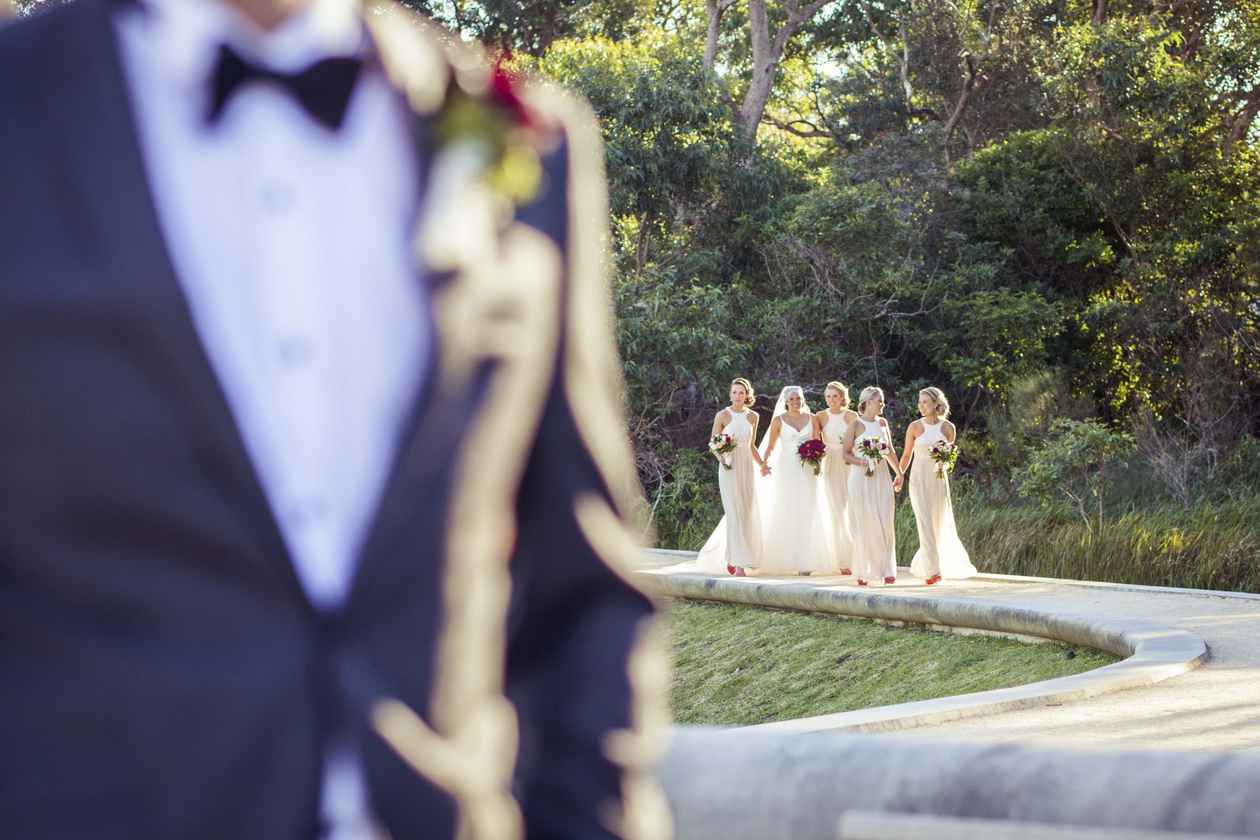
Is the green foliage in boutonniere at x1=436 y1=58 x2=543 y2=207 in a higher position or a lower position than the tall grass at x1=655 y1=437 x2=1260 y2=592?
higher

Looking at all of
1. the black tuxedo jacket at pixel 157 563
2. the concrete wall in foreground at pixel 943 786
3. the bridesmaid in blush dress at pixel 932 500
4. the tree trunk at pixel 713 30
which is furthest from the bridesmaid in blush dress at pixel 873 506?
the black tuxedo jacket at pixel 157 563

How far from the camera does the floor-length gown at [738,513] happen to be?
2069 centimetres

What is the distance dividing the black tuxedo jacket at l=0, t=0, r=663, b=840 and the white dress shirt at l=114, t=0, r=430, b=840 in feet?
0.04

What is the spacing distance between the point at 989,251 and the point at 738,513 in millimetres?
9341

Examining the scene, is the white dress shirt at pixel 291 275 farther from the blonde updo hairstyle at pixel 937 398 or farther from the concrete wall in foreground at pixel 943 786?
the blonde updo hairstyle at pixel 937 398

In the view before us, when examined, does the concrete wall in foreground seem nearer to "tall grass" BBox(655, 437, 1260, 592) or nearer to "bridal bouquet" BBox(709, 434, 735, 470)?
"tall grass" BBox(655, 437, 1260, 592)

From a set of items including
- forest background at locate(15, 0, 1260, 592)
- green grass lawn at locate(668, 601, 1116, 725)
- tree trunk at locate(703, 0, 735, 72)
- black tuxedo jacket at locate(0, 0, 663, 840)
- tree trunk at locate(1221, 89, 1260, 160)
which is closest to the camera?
black tuxedo jacket at locate(0, 0, 663, 840)

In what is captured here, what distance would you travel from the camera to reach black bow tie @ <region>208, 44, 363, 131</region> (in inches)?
43.5

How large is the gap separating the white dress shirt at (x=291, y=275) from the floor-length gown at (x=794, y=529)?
19730mm

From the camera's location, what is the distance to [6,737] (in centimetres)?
107

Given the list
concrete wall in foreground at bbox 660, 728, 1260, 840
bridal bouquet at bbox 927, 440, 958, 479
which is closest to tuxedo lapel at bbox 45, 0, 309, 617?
concrete wall in foreground at bbox 660, 728, 1260, 840

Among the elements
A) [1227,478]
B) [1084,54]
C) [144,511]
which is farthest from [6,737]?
[1084,54]

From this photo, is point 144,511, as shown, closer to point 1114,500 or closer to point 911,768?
point 911,768

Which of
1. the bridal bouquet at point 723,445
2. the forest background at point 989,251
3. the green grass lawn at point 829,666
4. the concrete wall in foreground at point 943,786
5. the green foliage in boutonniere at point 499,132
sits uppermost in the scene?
→ the forest background at point 989,251
